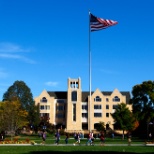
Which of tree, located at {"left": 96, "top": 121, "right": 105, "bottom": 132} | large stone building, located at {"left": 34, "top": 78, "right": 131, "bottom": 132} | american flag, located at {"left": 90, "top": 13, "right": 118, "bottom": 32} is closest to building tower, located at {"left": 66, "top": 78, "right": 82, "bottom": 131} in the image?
large stone building, located at {"left": 34, "top": 78, "right": 131, "bottom": 132}

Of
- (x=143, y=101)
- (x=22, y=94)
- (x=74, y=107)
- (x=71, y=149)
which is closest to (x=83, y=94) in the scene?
(x=74, y=107)

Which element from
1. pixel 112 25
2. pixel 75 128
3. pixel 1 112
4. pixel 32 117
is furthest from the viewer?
pixel 75 128

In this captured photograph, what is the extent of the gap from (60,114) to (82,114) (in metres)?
7.16

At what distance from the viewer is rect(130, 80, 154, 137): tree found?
2694 inches

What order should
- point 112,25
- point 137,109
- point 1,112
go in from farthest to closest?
point 137,109 < point 1,112 < point 112,25

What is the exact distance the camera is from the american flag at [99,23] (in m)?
38.5

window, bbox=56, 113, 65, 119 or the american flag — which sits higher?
the american flag

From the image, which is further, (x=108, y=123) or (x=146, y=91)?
(x=108, y=123)

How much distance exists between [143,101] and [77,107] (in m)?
32.9

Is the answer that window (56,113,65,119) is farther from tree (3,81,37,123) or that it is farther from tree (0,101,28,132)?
tree (0,101,28,132)

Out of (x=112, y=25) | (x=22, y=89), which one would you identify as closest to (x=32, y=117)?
(x=22, y=89)

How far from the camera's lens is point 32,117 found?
308ft

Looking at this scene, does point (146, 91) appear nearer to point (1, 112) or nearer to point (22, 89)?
point (1, 112)

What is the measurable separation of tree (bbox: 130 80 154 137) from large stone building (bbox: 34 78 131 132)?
2868 cm
